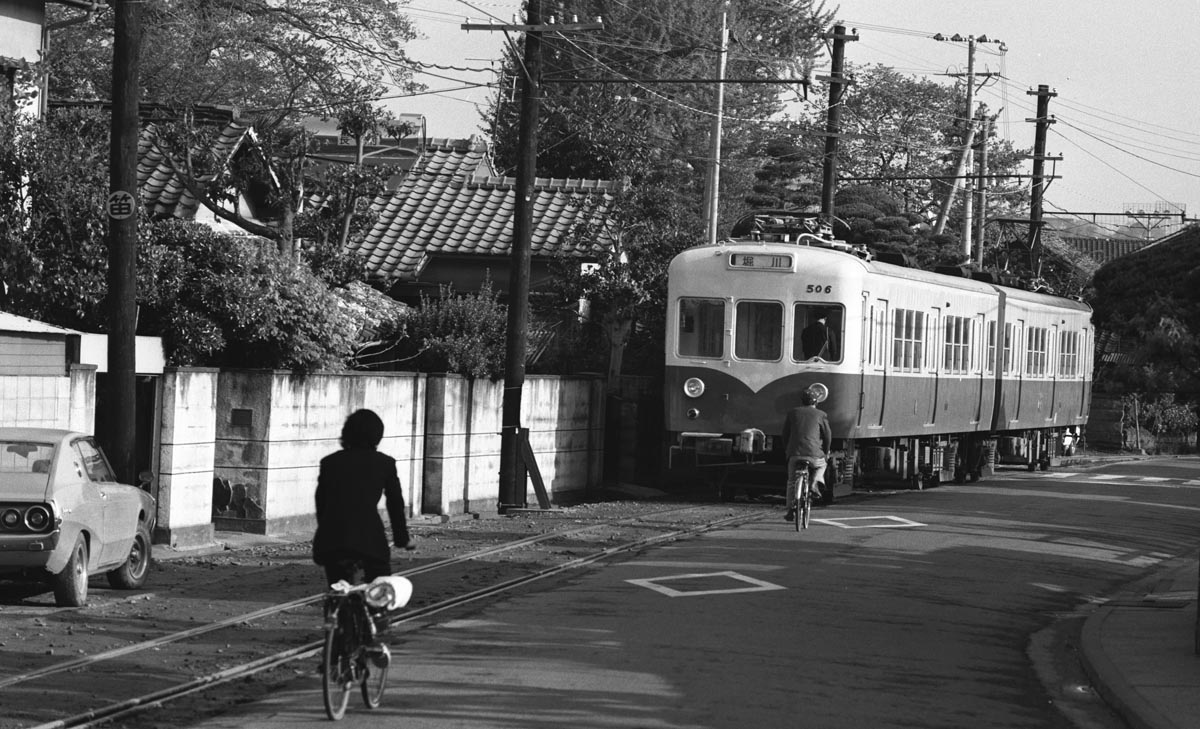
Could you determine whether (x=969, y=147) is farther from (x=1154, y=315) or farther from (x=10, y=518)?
(x=10, y=518)

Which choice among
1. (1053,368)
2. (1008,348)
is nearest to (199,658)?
(1008,348)

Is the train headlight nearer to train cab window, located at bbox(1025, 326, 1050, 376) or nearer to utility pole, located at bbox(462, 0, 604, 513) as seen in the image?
utility pole, located at bbox(462, 0, 604, 513)

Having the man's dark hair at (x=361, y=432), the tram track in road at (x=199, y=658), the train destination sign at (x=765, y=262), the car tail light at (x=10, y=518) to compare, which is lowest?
the tram track in road at (x=199, y=658)

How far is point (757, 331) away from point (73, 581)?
43.2 feet

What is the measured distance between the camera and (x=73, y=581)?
1249cm

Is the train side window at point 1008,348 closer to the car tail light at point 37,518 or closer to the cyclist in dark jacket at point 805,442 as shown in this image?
the cyclist in dark jacket at point 805,442

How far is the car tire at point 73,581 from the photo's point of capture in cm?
1242

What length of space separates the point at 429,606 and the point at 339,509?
14.1ft

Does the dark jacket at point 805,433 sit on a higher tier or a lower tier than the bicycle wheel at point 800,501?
higher

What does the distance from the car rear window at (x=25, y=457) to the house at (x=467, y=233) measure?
56.9 feet

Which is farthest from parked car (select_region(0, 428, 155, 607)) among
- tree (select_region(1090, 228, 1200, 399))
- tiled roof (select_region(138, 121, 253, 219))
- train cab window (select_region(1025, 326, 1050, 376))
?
tree (select_region(1090, 228, 1200, 399))

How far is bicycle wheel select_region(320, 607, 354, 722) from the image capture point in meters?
8.48

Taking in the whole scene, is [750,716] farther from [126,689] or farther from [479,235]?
[479,235]

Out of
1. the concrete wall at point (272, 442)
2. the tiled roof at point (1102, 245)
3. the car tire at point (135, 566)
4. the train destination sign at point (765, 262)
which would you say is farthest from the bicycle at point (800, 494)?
the tiled roof at point (1102, 245)
